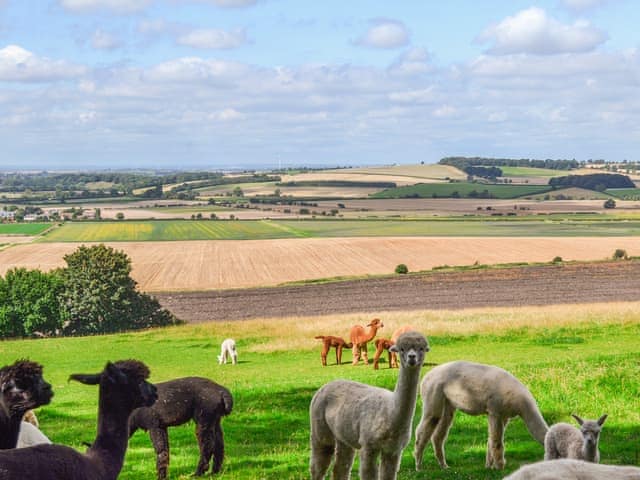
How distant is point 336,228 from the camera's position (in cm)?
12825

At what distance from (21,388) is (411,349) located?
16.1ft

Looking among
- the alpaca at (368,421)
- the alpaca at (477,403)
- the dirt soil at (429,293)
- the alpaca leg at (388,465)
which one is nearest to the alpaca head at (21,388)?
the alpaca at (368,421)

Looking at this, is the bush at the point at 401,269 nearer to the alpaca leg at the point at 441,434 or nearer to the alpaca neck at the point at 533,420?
the alpaca leg at the point at 441,434

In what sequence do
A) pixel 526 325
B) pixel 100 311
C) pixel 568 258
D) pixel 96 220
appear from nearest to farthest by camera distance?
pixel 526 325 → pixel 100 311 → pixel 568 258 → pixel 96 220

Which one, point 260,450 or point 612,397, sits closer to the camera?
point 260,450

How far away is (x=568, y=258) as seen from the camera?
8612 centimetres

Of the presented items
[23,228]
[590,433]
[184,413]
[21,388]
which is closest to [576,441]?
[590,433]

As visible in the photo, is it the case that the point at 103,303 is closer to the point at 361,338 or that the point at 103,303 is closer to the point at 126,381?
the point at 361,338

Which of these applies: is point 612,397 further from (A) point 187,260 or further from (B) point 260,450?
(A) point 187,260

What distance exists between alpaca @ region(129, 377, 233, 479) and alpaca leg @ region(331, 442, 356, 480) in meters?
2.45

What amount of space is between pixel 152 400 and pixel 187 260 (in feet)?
283

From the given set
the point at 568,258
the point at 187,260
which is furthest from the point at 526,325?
the point at 187,260

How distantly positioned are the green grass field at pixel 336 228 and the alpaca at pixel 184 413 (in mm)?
100301

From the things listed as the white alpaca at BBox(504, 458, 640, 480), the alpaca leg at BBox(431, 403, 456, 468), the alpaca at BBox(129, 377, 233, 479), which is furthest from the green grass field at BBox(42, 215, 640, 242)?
the white alpaca at BBox(504, 458, 640, 480)
